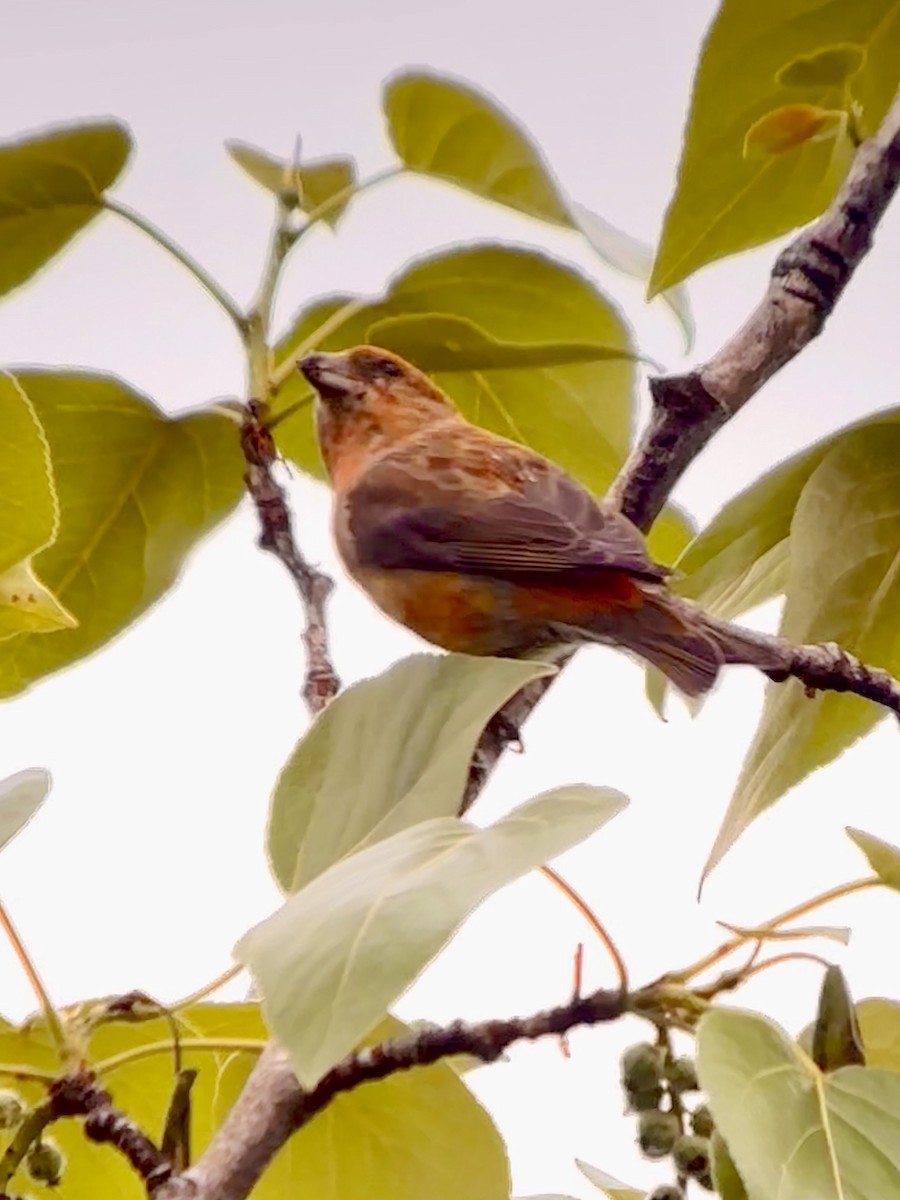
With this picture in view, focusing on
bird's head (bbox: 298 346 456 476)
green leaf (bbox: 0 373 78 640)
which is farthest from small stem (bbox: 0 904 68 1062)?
bird's head (bbox: 298 346 456 476)

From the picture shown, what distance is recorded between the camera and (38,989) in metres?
0.61

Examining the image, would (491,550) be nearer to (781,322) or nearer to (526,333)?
(526,333)

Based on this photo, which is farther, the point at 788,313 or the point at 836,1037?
the point at 788,313

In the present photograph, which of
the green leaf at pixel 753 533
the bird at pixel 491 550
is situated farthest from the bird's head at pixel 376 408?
the green leaf at pixel 753 533

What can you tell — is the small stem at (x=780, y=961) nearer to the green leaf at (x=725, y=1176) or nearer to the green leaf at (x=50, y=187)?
the green leaf at (x=725, y=1176)

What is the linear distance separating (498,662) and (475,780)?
0.68ft

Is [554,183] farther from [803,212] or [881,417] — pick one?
[881,417]

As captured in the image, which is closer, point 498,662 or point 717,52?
point 498,662

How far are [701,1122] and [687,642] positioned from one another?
284 millimetres

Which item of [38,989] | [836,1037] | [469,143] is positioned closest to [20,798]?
[38,989]

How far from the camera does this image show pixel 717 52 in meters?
0.81

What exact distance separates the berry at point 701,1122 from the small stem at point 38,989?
24cm

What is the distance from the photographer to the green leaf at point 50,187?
87 centimetres

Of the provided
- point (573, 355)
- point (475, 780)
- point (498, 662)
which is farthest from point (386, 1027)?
point (573, 355)
